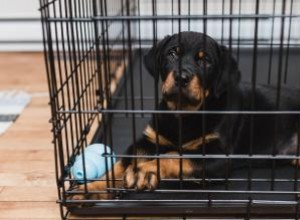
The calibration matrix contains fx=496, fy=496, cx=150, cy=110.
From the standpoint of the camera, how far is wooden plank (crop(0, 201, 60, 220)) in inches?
65.3

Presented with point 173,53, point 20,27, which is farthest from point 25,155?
point 20,27

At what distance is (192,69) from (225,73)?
0.50ft

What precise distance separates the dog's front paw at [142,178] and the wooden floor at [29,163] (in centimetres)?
28

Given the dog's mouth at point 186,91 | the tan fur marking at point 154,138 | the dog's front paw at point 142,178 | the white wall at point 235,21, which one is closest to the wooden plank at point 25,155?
the tan fur marking at point 154,138

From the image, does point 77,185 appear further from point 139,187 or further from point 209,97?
point 209,97

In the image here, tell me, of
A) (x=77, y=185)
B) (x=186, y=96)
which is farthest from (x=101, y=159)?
(x=186, y=96)

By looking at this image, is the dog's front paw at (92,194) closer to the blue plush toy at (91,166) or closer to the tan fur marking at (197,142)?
the blue plush toy at (91,166)

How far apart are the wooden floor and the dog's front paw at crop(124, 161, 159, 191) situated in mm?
278

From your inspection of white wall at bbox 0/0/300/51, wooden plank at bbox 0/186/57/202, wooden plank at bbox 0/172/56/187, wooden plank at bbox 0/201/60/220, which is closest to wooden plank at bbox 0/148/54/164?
wooden plank at bbox 0/172/56/187

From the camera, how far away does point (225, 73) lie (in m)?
1.70

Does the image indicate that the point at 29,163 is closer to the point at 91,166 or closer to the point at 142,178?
the point at 91,166

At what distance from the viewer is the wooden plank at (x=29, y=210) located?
1.66 metres

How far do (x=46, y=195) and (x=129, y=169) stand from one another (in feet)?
1.15

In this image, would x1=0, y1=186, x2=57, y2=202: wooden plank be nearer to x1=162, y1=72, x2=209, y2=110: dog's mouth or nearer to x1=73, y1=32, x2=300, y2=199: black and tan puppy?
x1=73, y1=32, x2=300, y2=199: black and tan puppy
